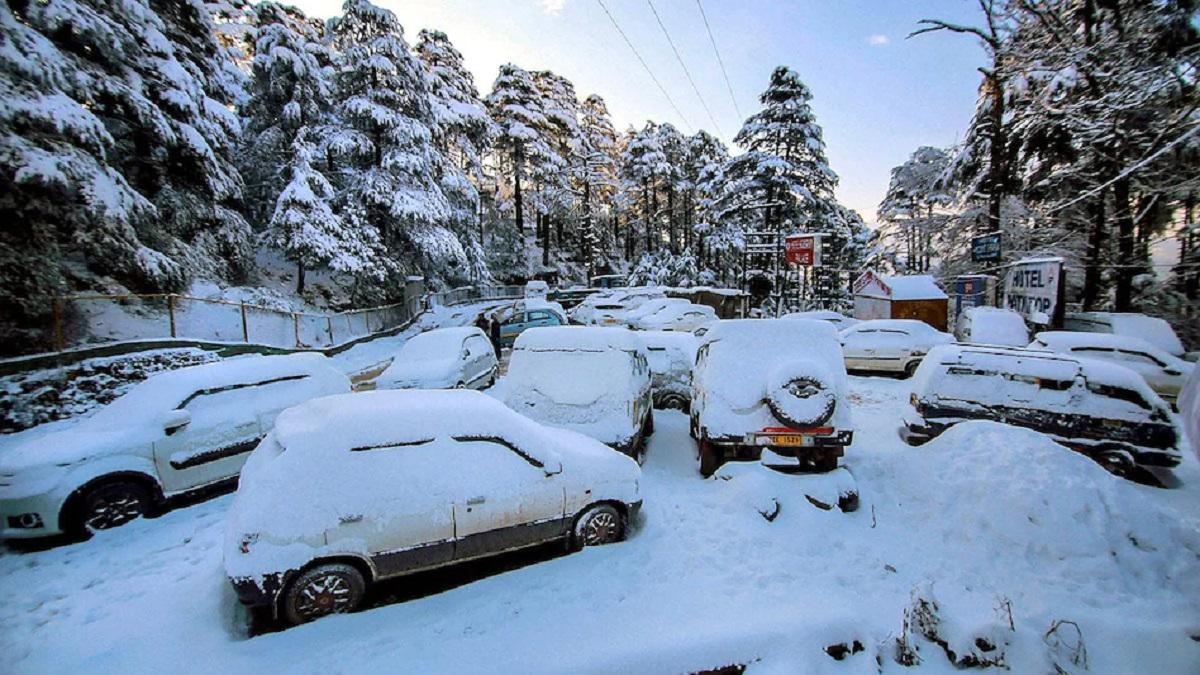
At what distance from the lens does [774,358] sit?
257 inches

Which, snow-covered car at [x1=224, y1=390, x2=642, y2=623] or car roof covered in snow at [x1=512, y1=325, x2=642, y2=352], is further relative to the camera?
car roof covered in snow at [x1=512, y1=325, x2=642, y2=352]

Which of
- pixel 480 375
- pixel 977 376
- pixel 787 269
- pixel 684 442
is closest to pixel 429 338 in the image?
pixel 480 375

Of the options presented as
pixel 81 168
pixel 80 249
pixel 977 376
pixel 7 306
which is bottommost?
pixel 977 376

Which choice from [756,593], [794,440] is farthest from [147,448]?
[794,440]

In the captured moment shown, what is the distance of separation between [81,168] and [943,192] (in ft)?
97.8

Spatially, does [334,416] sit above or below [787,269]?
below

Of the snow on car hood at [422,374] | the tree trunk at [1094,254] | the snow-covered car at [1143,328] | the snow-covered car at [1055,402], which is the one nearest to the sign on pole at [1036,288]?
the snow-covered car at [1143,328]

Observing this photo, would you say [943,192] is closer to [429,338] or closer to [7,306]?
[429,338]

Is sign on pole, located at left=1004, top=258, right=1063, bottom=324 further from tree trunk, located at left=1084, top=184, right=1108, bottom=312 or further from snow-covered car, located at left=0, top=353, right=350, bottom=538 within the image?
snow-covered car, located at left=0, top=353, right=350, bottom=538

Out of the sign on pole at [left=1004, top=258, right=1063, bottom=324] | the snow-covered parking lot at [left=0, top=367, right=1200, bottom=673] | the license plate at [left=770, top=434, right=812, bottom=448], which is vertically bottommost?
the snow-covered parking lot at [left=0, top=367, right=1200, bottom=673]

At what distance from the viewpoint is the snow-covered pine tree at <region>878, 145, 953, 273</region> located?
22.4 m

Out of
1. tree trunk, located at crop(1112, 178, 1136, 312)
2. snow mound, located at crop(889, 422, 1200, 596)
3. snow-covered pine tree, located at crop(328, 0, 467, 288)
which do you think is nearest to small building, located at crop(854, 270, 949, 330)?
tree trunk, located at crop(1112, 178, 1136, 312)

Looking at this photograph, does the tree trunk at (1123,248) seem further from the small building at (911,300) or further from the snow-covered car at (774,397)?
the snow-covered car at (774,397)

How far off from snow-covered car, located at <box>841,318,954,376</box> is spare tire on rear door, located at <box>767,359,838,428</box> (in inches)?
333
